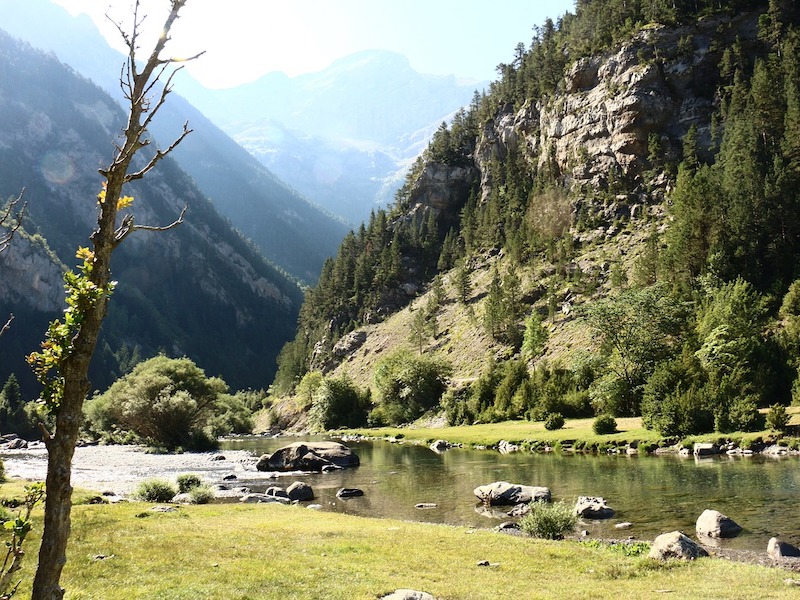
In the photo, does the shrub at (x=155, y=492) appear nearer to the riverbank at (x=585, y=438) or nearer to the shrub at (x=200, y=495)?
the shrub at (x=200, y=495)

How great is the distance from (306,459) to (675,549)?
152ft

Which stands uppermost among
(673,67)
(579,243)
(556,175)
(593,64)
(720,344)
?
(593,64)

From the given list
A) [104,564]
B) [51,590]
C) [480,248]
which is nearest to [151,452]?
[104,564]

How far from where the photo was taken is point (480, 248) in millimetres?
189750

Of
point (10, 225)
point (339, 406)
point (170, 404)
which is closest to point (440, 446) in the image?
point (170, 404)

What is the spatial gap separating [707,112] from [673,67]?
619 inches

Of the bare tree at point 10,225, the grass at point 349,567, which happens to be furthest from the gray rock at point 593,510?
the bare tree at point 10,225

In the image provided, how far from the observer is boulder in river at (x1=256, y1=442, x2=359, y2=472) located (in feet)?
199

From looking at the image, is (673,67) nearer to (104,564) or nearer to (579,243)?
(579,243)

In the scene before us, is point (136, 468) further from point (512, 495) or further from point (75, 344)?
point (75, 344)

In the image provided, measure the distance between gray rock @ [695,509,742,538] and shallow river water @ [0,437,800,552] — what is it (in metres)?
0.52

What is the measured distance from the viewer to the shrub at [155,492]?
38.0 m

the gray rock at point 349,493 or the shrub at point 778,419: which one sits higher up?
the shrub at point 778,419

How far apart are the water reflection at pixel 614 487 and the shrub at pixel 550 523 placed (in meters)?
1.80
